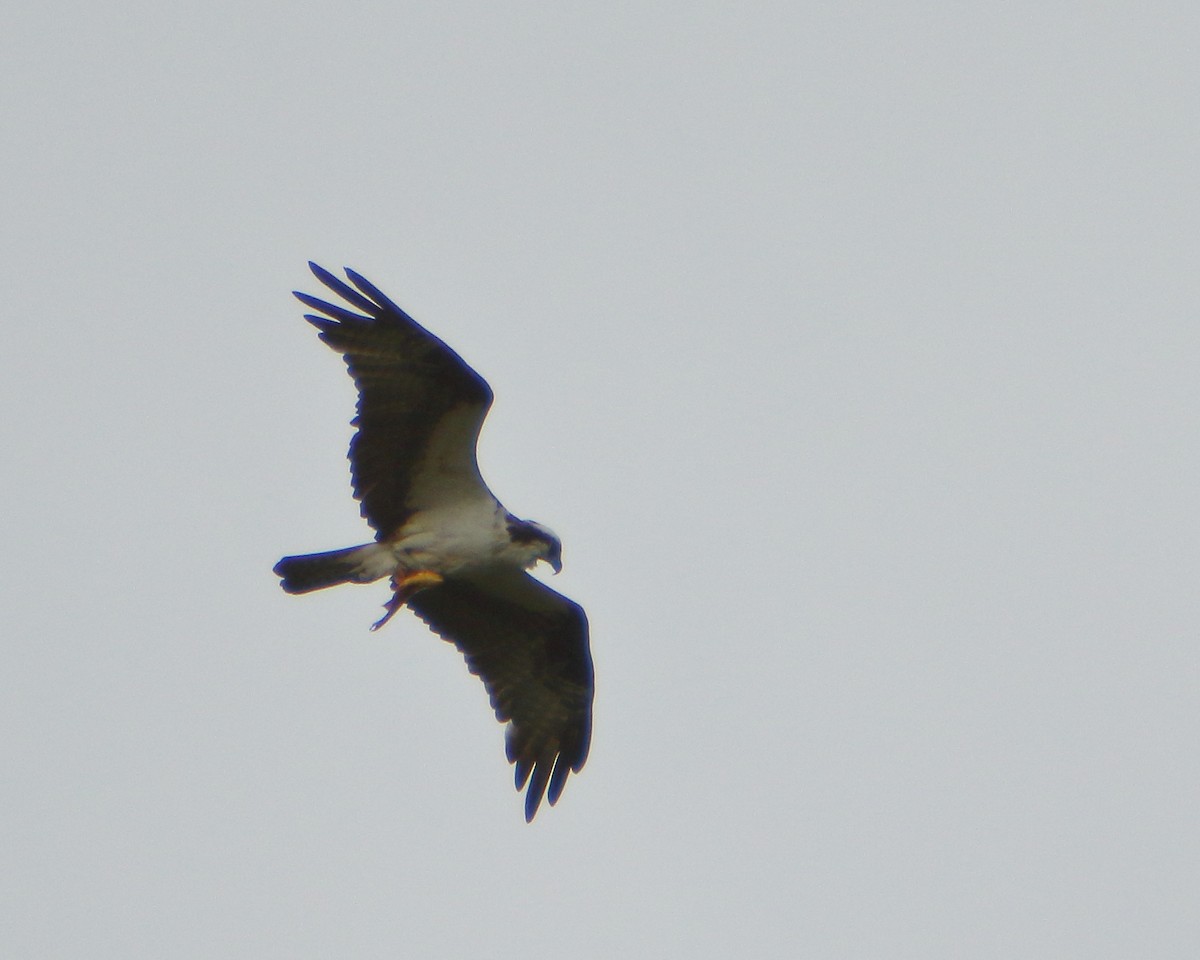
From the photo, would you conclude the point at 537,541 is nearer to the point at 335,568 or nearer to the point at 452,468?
the point at 452,468

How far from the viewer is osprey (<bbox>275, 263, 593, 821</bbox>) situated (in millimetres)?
8406

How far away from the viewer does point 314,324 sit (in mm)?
8438

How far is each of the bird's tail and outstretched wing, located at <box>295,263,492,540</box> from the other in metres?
0.24

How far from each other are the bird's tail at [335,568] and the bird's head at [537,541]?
751 mm

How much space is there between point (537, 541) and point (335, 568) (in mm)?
1194

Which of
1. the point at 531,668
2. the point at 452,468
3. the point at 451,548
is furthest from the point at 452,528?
the point at 531,668

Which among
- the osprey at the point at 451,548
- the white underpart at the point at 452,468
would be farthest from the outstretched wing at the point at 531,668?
the white underpart at the point at 452,468

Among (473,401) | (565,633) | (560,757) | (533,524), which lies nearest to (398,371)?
(473,401)

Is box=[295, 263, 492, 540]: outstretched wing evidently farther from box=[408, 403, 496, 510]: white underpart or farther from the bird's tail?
the bird's tail

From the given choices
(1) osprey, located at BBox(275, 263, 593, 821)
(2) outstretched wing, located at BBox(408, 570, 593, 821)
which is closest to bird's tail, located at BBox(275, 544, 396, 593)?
(1) osprey, located at BBox(275, 263, 593, 821)

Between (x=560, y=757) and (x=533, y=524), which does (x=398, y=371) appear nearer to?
(x=533, y=524)

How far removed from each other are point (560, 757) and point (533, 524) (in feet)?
5.51

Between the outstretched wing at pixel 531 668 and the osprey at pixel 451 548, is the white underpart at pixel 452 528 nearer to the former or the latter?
the osprey at pixel 451 548

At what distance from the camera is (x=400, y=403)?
27.8 feet
